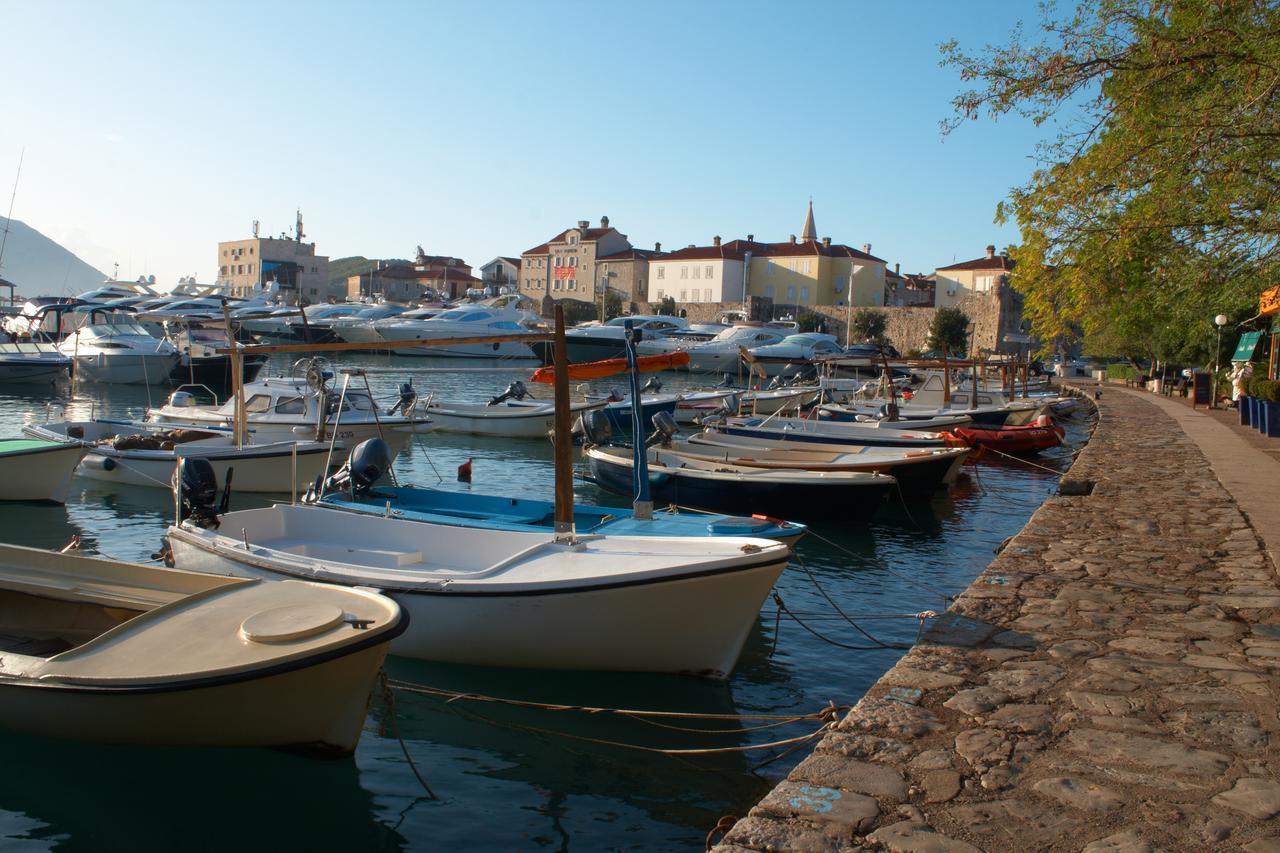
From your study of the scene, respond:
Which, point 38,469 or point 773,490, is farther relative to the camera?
point 773,490

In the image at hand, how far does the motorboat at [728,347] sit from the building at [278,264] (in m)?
67.3

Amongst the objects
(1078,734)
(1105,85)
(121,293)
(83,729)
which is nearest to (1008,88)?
(1105,85)

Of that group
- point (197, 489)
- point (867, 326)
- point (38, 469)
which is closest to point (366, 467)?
point (197, 489)

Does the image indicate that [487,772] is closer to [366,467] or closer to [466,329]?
[366,467]

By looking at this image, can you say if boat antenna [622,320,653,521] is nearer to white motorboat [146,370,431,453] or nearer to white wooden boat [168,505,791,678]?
white wooden boat [168,505,791,678]

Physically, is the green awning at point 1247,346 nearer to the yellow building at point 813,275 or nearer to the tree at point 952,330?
Answer: the tree at point 952,330

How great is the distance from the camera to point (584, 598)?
26.6 feet

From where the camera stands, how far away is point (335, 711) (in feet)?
21.1

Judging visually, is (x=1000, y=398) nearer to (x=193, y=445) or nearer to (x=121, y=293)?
(x=193, y=445)

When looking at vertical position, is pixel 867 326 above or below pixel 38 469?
above

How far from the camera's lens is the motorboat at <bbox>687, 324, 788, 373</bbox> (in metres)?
57.1

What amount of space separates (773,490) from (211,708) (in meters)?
11.1

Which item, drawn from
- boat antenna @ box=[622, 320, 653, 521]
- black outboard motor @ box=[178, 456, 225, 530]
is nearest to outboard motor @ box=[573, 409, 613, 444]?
boat antenna @ box=[622, 320, 653, 521]

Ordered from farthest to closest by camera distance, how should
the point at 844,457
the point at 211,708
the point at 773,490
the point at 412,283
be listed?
1. the point at 412,283
2. the point at 844,457
3. the point at 773,490
4. the point at 211,708
